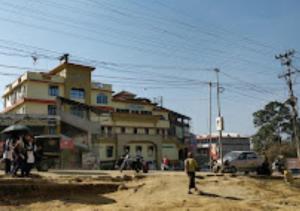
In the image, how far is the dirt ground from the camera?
626 inches

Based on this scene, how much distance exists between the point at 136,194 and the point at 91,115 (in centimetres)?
3847

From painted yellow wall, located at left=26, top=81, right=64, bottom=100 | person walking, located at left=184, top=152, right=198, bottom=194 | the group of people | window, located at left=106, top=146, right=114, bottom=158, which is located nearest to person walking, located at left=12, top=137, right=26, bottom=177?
the group of people

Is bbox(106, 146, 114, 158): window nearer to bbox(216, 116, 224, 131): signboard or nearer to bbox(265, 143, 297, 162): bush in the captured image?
bbox(265, 143, 297, 162): bush

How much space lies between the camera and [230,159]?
2997 cm

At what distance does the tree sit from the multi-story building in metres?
12.1

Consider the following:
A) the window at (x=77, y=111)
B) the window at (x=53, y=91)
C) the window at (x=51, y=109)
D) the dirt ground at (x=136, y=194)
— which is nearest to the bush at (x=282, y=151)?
the window at (x=77, y=111)

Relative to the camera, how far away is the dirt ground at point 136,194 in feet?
52.1

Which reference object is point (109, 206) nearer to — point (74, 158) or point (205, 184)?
point (205, 184)

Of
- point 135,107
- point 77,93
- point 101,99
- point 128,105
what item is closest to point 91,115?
point 77,93

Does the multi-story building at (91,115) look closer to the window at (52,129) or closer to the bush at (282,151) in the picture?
the window at (52,129)

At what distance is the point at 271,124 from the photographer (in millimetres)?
70062

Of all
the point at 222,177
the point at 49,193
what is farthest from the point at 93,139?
the point at 49,193

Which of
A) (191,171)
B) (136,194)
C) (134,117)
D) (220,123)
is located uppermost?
(134,117)

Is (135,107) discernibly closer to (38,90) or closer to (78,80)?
(78,80)
